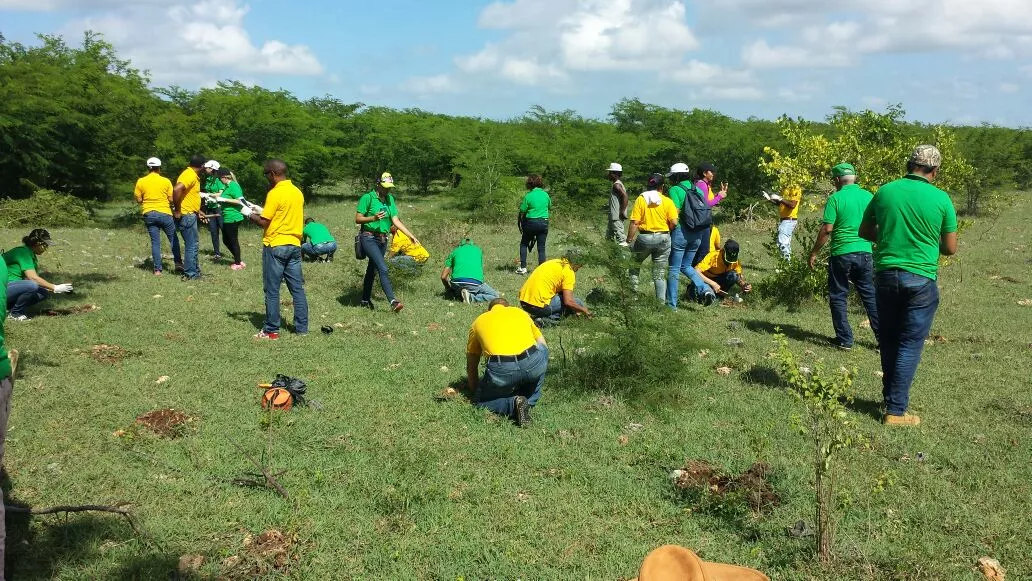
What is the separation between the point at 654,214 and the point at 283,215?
4.45 m

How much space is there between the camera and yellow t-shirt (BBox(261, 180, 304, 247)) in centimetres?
771

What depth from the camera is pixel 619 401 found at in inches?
238

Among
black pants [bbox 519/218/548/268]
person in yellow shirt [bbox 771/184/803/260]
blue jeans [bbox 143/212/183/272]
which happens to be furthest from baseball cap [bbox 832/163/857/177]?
blue jeans [bbox 143/212/183/272]

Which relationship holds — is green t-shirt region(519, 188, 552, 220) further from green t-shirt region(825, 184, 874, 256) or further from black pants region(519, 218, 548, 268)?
green t-shirt region(825, 184, 874, 256)

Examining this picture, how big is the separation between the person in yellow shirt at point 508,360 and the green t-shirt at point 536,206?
5851mm

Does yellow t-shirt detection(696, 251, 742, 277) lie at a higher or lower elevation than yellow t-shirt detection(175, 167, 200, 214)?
lower

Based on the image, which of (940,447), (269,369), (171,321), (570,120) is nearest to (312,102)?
(570,120)

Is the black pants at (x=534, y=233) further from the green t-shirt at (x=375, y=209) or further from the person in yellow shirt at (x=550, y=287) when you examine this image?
the person in yellow shirt at (x=550, y=287)

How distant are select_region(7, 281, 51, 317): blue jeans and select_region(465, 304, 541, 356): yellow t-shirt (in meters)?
5.53

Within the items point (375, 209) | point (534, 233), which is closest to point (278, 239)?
point (375, 209)

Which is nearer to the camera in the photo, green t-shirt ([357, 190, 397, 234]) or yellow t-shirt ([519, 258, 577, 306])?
yellow t-shirt ([519, 258, 577, 306])

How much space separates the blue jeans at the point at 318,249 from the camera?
1269cm

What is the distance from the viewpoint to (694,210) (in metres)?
9.65

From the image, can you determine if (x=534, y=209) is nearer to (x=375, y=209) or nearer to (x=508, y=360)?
(x=375, y=209)
